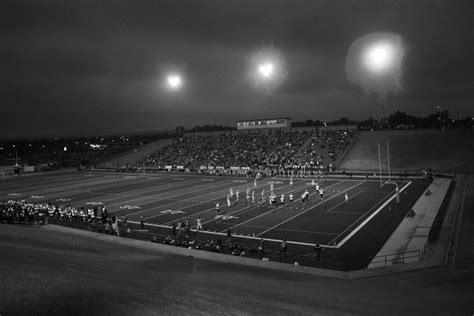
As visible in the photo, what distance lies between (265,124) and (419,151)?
28971 mm

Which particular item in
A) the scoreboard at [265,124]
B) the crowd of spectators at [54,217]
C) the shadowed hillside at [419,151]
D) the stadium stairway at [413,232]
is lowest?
the stadium stairway at [413,232]

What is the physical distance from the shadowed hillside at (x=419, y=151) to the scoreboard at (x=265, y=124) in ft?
46.9

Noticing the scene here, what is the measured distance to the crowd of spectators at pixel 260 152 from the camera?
58188mm

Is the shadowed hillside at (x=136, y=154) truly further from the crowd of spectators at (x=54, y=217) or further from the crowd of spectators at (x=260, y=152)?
the crowd of spectators at (x=54, y=217)

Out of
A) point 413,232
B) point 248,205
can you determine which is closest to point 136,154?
point 248,205

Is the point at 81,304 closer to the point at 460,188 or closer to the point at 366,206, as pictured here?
the point at 366,206

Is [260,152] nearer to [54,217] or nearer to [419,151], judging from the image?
[419,151]

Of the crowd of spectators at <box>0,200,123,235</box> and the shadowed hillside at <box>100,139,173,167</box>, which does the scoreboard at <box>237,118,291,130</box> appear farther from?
the crowd of spectators at <box>0,200,123,235</box>

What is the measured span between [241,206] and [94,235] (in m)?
12.5

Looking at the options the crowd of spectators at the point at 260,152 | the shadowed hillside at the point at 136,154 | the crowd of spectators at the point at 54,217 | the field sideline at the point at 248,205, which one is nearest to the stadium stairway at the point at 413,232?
the field sideline at the point at 248,205

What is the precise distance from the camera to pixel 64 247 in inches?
705

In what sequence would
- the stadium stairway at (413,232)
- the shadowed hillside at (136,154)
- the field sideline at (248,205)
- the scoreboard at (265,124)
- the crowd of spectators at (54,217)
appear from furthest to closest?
the shadowed hillside at (136,154) < the scoreboard at (265,124) < the crowd of spectators at (54,217) < the field sideline at (248,205) < the stadium stairway at (413,232)

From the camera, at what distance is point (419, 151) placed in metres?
57.7

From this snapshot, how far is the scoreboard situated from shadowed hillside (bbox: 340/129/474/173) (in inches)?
563
